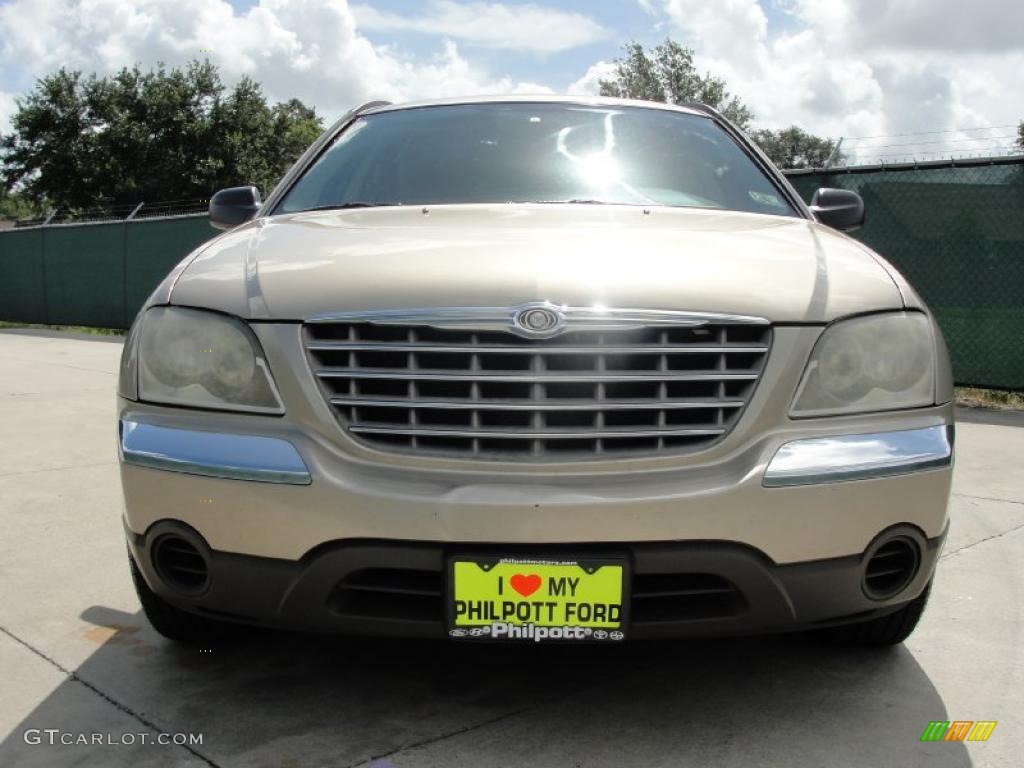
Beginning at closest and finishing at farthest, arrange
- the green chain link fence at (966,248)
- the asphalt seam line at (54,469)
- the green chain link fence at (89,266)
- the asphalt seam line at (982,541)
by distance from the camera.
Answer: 1. the asphalt seam line at (982,541)
2. the asphalt seam line at (54,469)
3. the green chain link fence at (966,248)
4. the green chain link fence at (89,266)

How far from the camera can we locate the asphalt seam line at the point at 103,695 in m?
2.31

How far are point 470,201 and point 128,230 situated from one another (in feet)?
50.0

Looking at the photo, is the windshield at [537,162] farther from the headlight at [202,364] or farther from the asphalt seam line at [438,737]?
the asphalt seam line at [438,737]

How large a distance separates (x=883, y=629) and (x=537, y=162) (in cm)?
178

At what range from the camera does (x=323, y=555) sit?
7.20 ft

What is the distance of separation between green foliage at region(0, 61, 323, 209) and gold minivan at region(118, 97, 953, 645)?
54877mm

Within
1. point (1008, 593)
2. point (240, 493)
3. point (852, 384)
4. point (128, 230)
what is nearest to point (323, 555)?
point (240, 493)

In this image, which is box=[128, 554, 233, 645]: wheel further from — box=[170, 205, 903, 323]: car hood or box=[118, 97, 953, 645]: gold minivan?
box=[170, 205, 903, 323]: car hood

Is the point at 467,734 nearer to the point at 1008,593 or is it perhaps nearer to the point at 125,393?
the point at 125,393

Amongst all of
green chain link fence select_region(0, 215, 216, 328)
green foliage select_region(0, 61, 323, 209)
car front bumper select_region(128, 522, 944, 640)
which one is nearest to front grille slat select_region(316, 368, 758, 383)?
car front bumper select_region(128, 522, 944, 640)

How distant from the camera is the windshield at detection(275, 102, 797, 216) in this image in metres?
3.29

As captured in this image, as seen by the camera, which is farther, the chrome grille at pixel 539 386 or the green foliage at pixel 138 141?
the green foliage at pixel 138 141

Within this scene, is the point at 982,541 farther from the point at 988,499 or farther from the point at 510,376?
the point at 510,376

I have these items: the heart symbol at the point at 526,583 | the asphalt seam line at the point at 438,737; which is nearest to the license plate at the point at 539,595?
the heart symbol at the point at 526,583
